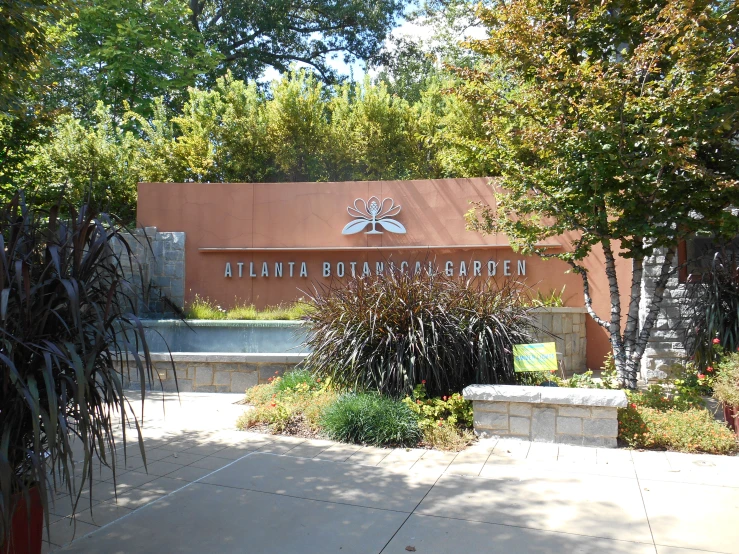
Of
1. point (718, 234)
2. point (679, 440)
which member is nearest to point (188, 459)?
point (679, 440)

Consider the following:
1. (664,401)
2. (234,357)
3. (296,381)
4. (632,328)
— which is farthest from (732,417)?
(234,357)

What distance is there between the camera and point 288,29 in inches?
892

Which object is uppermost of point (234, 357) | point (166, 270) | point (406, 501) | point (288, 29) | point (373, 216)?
point (288, 29)

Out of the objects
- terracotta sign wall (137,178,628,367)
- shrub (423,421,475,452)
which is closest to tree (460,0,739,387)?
shrub (423,421,475,452)

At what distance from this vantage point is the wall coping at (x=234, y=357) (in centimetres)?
841

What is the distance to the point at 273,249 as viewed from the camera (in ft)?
39.4

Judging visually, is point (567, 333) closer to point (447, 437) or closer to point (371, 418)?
point (447, 437)

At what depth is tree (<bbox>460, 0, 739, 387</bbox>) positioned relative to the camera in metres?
6.11

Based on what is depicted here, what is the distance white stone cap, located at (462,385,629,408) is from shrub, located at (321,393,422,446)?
2.24 feet

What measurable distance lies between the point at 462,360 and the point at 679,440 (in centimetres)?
220

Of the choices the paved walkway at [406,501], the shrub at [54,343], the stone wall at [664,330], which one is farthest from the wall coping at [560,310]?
the shrub at [54,343]

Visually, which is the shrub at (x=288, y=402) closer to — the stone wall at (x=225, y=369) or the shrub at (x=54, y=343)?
the stone wall at (x=225, y=369)

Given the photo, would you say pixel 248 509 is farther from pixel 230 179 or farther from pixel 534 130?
pixel 230 179

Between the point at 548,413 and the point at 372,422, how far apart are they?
175 cm
